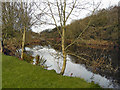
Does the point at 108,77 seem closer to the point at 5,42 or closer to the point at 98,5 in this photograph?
the point at 98,5

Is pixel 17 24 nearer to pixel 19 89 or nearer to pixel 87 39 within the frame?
pixel 87 39

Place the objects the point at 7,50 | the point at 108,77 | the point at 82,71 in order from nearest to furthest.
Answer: the point at 108,77 → the point at 82,71 → the point at 7,50

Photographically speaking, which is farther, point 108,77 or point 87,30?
point 108,77

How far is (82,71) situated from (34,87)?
8.07m

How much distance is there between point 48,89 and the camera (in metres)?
4.04

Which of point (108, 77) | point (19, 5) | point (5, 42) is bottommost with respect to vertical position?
point (108, 77)

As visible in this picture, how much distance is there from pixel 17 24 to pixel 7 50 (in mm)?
6949

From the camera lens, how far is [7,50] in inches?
613

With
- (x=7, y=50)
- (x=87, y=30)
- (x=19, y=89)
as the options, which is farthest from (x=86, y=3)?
(x=7, y=50)

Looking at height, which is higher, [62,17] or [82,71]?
[62,17]

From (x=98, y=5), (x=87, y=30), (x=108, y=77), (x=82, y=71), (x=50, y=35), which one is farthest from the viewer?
(x=82, y=71)

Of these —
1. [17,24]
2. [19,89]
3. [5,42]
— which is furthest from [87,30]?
[5,42]

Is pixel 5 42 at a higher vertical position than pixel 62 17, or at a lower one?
lower

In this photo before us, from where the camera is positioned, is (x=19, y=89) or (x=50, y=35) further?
(x=50, y=35)
